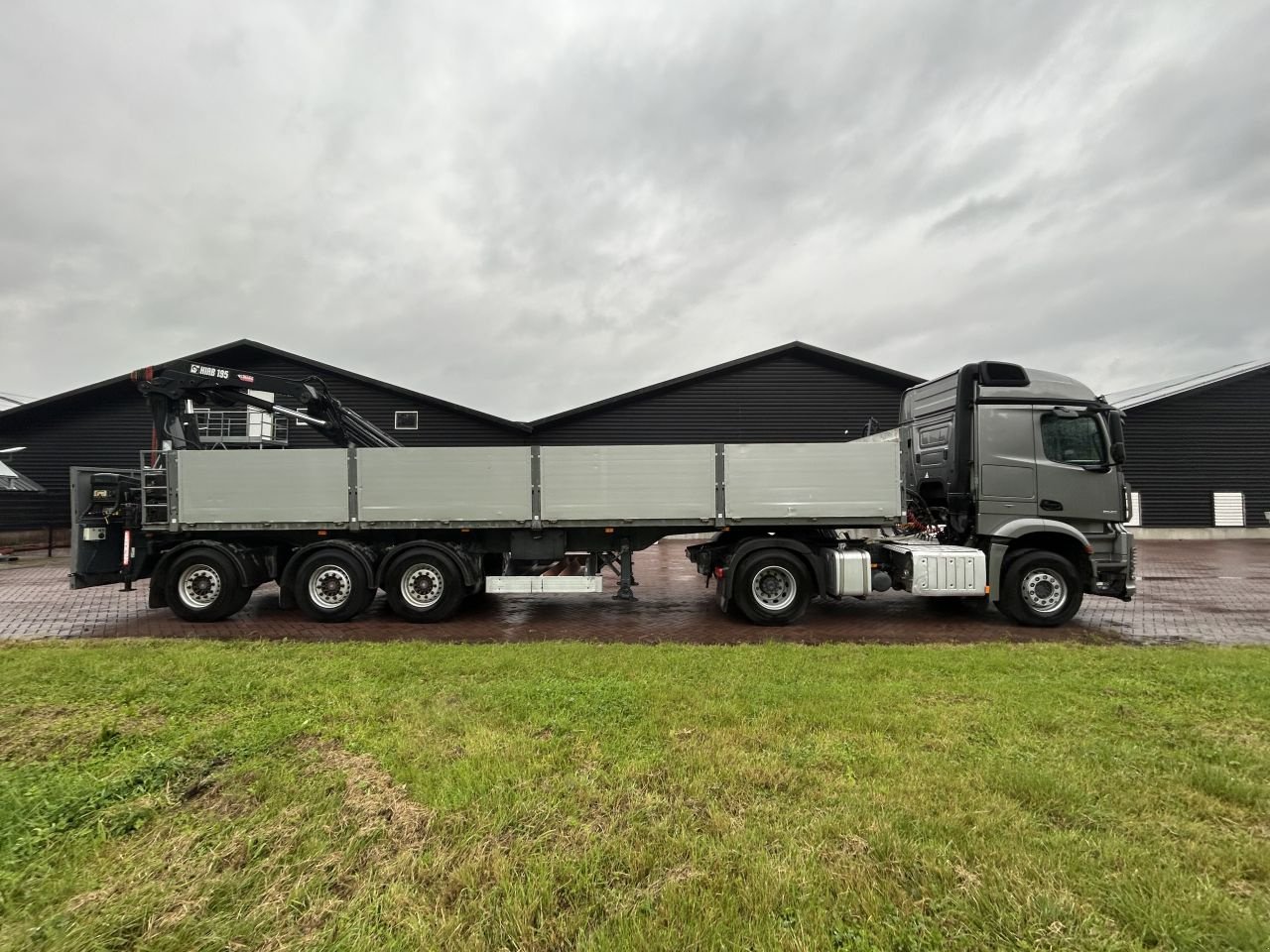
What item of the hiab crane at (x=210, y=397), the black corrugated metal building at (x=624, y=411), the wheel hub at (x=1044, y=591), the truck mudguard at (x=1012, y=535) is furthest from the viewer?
the black corrugated metal building at (x=624, y=411)

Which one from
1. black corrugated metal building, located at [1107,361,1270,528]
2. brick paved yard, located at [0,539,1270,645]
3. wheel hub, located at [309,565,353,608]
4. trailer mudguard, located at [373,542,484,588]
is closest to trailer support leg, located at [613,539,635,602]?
brick paved yard, located at [0,539,1270,645]

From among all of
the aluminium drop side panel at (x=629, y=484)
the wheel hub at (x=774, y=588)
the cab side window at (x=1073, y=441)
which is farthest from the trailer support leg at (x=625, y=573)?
the cab side window at (x=1073, y=441)

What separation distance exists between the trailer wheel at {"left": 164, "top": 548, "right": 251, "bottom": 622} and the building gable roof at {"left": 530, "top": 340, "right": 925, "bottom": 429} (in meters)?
13.7

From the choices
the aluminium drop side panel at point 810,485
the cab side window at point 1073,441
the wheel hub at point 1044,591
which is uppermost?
the cab side window at point 1073,441

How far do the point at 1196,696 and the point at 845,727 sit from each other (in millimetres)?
3017

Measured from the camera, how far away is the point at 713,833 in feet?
8.97

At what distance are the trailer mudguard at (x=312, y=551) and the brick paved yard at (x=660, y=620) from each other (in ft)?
1.52

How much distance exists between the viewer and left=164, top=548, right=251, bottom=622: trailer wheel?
27.3 ft

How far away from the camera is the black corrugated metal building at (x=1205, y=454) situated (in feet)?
69.5

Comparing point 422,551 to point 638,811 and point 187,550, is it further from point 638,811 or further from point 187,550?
point 638,811

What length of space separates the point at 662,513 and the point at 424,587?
3.59m

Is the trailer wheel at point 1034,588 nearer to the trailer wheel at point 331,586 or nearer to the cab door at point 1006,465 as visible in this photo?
the cab door at point 1006,465

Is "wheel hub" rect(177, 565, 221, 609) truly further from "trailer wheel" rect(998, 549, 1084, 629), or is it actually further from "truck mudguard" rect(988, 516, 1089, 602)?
"trailer wheel" rect(998, 549, 1084, 629)

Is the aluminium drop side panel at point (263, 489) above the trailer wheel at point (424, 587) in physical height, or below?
above
